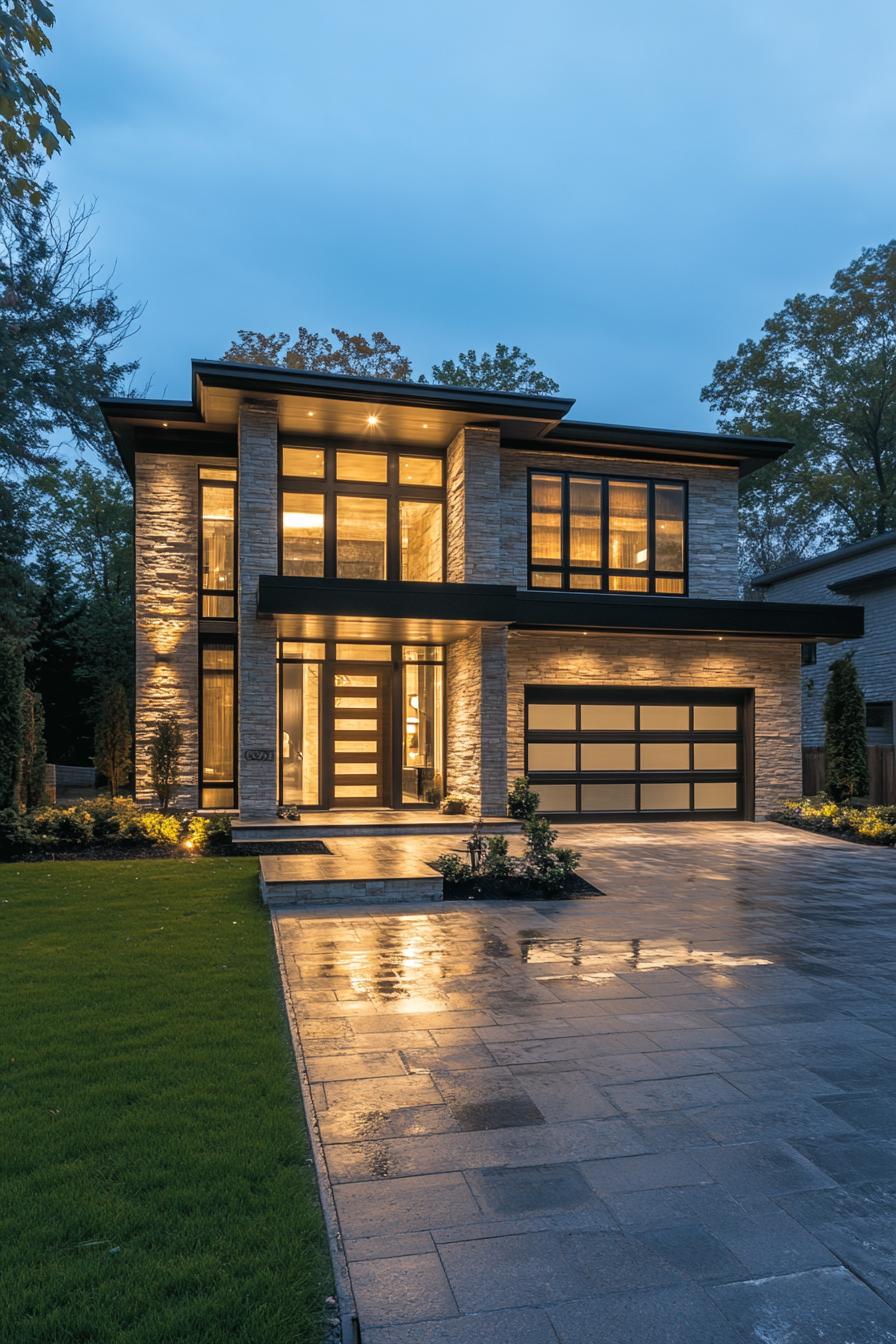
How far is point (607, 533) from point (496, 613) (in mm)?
4186

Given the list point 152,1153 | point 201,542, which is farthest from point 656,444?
point 152,1153

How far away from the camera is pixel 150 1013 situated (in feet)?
18.1

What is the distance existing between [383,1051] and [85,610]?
26.3 metres

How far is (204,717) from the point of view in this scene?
624 inches

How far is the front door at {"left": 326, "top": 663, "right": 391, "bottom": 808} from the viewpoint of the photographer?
15.8 metres

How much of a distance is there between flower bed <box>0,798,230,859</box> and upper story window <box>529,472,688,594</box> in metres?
7.67

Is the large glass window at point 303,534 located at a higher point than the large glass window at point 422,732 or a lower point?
higher

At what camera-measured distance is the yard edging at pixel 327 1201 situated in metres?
2.77

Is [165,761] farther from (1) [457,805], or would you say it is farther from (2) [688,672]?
(2) [688,672]

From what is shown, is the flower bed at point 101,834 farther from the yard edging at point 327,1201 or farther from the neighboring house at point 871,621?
the neighboring house at point 871,621

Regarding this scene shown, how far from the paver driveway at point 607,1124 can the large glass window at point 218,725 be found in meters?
7.98

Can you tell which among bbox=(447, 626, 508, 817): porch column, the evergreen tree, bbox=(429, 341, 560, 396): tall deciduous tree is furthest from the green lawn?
bbox=(429, 341, 560, 396): tall deciduous tree

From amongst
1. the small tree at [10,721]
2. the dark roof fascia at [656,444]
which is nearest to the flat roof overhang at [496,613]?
the dark roof fascia at [656,444]

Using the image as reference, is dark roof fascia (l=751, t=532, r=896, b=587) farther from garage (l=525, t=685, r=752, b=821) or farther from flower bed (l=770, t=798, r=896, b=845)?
flower bed (l=770, t=798, r=896, b=845)
